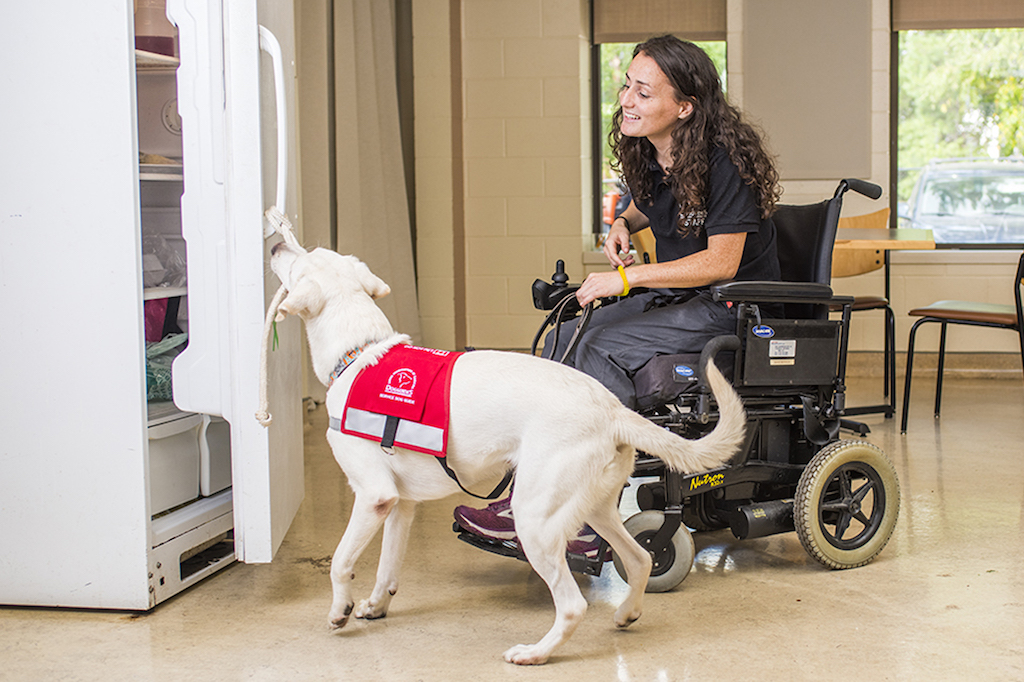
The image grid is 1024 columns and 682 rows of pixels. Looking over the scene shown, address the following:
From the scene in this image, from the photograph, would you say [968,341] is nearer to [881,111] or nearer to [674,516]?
[881,111]

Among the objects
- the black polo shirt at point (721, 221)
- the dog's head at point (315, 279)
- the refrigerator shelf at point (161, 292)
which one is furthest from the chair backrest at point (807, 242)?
the refrigerator shelf at point (161, 292)

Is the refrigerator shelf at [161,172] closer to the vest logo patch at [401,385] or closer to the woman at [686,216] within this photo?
the vest logo patch at [401,385]

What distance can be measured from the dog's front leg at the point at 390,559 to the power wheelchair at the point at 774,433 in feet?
0.65

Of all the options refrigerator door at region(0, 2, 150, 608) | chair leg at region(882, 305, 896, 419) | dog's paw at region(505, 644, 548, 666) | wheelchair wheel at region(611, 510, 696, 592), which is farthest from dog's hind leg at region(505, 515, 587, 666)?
chair leg at region(882, 305, 896, 419)

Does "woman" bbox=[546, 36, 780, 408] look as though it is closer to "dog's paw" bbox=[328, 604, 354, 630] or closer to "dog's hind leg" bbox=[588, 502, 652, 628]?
"dog's hind leg" bbox=[588, 502, 652, 628]

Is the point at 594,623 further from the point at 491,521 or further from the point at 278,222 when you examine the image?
the point at 278,222

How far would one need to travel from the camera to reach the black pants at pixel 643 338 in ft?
6.73

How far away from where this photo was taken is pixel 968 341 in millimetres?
5484

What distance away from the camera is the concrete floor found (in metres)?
1.69

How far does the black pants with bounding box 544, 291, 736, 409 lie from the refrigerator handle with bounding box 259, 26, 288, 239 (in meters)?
0.70

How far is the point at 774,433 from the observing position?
2.20 m

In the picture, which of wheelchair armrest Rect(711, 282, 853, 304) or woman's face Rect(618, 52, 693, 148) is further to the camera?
woman's face Rect(618, 52, 693, 148)

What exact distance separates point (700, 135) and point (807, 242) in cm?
44

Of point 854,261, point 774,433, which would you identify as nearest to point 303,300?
point 774,433
